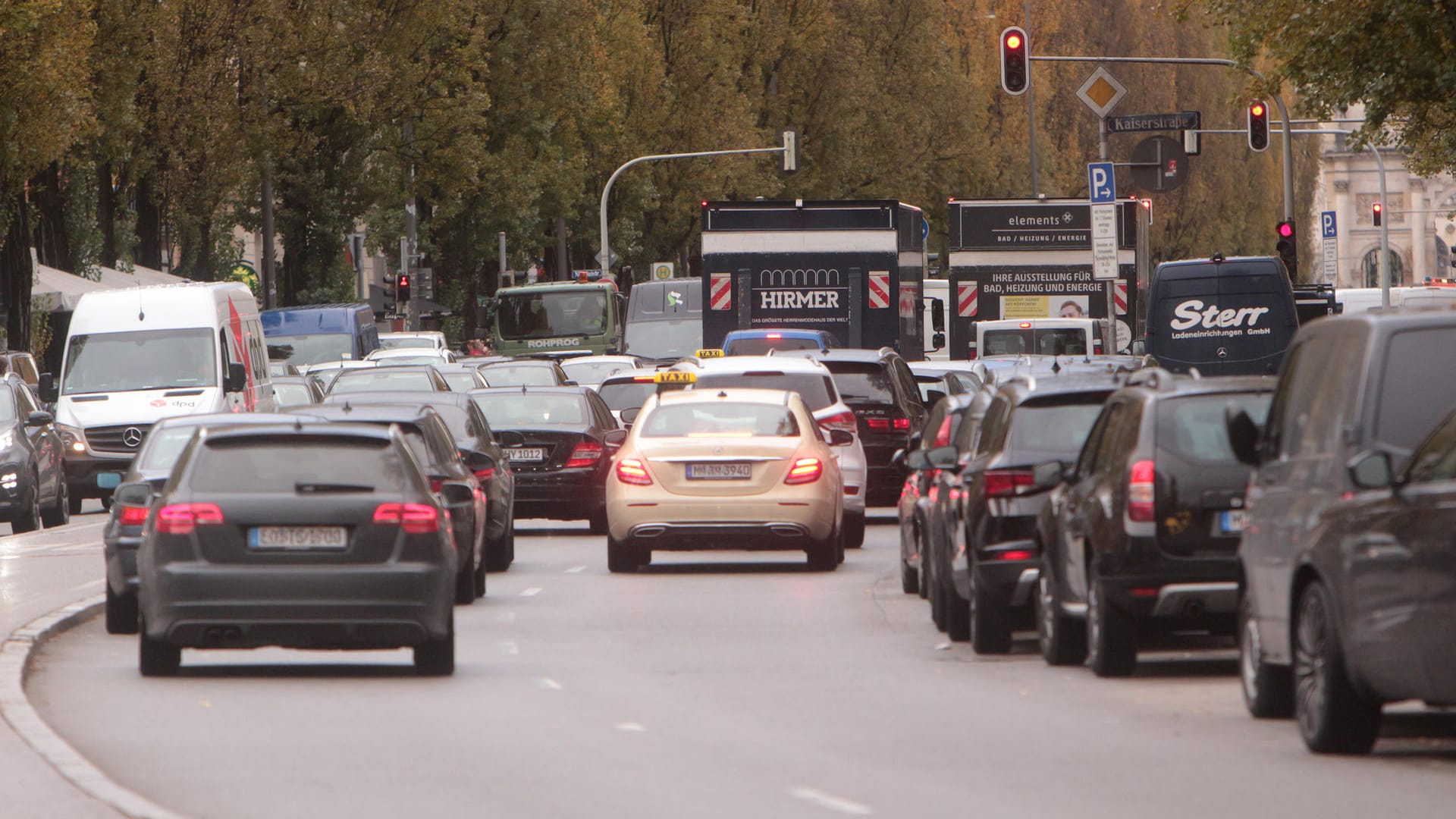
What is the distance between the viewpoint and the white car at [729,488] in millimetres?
22000

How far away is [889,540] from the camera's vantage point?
27.3m

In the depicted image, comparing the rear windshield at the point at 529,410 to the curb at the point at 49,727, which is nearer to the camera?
the curb at the point at 49,727

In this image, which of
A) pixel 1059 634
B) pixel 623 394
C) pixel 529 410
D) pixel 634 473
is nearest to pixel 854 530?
pixel 634 473

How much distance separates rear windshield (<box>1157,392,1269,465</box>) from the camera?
1358cm

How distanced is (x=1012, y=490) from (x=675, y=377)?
15074 mm

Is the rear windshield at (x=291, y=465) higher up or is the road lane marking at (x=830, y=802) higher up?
the rear windshield at (x=291, y=465)

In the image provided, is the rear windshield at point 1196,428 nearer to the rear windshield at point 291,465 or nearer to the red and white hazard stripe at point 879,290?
the rear windshield at point 291,465

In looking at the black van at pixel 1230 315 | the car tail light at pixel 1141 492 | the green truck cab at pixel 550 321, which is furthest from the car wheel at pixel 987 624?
the green truck cab at pixel 550 321

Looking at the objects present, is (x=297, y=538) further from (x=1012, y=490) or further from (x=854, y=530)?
(x=854, y=530)

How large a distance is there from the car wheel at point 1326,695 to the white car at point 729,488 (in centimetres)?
1105

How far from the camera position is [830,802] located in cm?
994

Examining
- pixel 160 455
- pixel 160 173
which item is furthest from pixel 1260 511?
pixel 160 173

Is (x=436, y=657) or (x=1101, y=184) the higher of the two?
(x=1101, y=184)

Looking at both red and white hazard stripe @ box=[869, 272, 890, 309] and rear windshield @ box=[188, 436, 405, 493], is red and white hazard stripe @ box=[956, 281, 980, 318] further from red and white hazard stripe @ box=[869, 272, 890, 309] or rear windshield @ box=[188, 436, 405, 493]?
rear windshield @ box=[188, 436, 405, 493]
